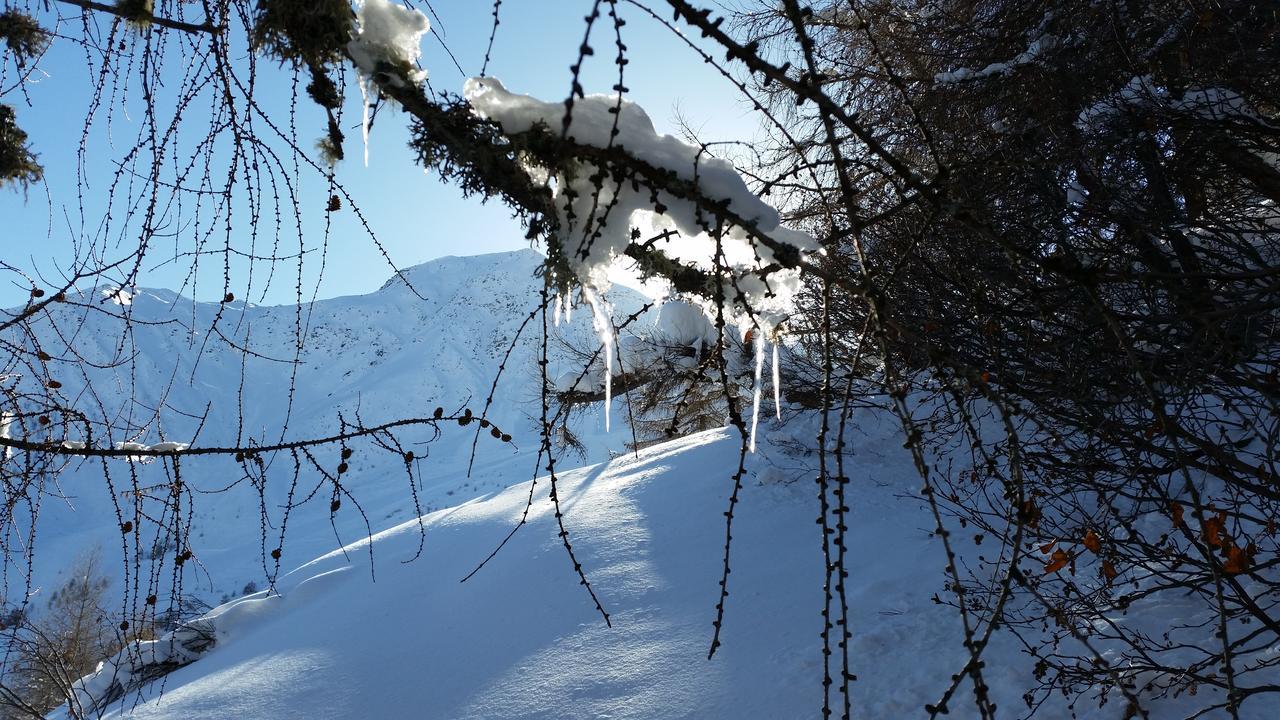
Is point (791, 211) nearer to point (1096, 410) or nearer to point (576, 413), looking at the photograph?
point (1096, 410)

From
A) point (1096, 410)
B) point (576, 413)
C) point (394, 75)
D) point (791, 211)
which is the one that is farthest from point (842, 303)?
point (576, 413)

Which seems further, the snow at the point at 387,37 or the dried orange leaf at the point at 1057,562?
the dried orange leaf at the point at 1057,562

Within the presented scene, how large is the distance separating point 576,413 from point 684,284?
410 inches

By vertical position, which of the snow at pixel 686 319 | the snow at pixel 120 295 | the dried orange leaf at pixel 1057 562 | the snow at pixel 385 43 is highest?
the snow at pixel 385 43

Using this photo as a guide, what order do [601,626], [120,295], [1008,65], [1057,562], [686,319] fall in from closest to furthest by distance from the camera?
[120,295] < [1057,562] < [1008,65] < [601,626] < [686,319]

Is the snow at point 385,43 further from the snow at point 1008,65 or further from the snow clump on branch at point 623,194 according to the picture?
the snow at point 1008,65

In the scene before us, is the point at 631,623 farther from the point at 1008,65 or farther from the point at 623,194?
the point at 1008,65

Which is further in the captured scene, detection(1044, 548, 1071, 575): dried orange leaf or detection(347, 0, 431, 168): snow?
detection(1044, 548, 1071, 575): dried orange leaf

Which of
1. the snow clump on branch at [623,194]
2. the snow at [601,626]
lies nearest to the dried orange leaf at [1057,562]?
the snow at [601,626]

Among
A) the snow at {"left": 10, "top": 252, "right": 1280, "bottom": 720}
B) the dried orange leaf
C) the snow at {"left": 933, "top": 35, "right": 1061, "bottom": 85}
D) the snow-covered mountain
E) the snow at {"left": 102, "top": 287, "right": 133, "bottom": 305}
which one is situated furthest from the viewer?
the snow-covered mountain

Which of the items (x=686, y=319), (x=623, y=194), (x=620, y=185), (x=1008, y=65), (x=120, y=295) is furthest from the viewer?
(x=686, y=319)

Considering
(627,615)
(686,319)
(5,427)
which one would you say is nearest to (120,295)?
(5,427)

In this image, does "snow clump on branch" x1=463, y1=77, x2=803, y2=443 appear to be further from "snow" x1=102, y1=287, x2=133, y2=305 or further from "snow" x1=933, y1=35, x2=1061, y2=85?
"snow" x1=933, y1=35, x2=1061, y2=85

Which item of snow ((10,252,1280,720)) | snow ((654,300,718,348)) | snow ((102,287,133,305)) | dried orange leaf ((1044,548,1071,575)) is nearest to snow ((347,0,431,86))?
snow ((10,252,1280,720))
